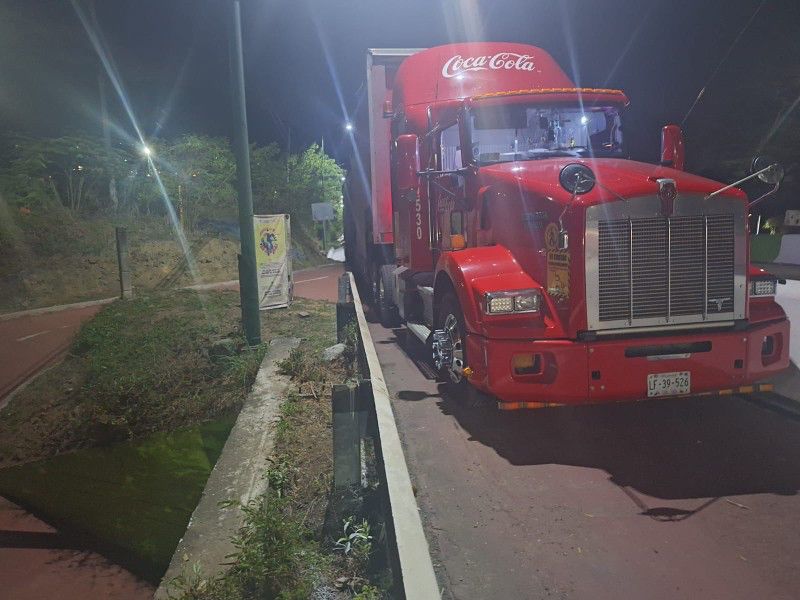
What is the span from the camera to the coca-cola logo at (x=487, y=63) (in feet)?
27.6

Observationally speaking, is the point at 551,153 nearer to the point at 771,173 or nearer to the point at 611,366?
the point at 771,173

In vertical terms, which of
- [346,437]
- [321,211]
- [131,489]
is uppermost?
[321,211]

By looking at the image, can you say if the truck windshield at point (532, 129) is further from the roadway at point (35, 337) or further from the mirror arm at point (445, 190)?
the roadway at point (35, 337)

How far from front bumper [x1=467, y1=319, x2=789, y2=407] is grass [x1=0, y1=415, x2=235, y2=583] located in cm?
379

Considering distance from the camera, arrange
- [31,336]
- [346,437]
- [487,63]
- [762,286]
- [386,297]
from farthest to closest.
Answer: [31,336], [386,297], [487,63], [762,286], [346,437]

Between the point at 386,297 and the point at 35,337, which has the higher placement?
the point at 386,297

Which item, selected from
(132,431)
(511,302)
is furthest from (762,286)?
(132,431)

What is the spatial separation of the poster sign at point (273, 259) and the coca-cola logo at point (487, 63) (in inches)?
221

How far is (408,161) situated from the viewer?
7832 mm

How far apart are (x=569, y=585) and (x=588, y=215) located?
2.65 meters

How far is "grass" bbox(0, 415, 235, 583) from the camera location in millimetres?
6543

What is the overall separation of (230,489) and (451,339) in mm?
2406

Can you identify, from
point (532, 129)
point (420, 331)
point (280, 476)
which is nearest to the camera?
point (280, 476)

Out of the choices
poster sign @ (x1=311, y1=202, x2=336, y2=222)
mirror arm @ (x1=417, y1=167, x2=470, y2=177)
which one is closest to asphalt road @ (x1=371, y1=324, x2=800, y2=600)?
mirror arm @ (x1=417, y1=167, x2=470, y2=177)
